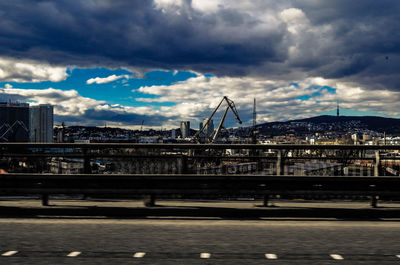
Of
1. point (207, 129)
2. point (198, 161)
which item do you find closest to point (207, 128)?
point (207, 129)

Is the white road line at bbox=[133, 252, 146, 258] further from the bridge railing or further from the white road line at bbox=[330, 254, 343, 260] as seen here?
the bridge railing

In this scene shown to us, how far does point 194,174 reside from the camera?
8.80m

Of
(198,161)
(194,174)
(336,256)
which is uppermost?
(198,161)

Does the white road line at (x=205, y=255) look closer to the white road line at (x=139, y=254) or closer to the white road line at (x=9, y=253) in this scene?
the white road line at (x=139, y=254)

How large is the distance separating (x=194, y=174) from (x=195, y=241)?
2.71 metres

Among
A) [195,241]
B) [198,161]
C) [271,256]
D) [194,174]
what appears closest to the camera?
[271,256]

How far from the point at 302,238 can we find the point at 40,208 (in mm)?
5236

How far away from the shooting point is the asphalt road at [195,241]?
527 centimetres

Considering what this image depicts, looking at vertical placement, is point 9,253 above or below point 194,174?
below

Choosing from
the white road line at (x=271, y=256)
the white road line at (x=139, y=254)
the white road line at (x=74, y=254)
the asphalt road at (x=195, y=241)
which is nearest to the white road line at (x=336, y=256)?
the asphalt road at (x=195, y=241)

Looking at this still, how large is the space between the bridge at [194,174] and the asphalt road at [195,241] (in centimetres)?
78

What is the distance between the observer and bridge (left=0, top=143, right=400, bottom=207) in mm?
8516

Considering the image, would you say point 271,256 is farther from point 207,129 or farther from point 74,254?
point 207,129

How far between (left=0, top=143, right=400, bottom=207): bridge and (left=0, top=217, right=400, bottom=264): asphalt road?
78cm
